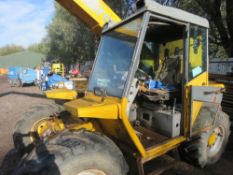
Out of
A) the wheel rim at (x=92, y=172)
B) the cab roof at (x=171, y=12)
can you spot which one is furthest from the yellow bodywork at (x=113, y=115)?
the cab roof at (x=171, y=12)

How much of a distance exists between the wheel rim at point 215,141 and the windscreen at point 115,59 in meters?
2.16

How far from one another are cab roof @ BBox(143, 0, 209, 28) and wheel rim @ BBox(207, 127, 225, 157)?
189 cm

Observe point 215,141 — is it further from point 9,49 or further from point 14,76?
point 9,49

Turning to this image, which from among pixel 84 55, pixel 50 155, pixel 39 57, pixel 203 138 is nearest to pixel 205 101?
pixel 203 138

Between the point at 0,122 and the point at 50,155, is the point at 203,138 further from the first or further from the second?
the point at 0,122

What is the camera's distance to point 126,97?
2.80 metres

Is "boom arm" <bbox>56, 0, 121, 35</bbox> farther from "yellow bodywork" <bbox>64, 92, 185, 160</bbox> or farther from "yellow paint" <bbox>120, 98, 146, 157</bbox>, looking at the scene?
"yellow paint" <bbox>120, 98, 146, 157</bbox>

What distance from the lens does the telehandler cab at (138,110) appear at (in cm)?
248

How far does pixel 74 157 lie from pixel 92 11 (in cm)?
280

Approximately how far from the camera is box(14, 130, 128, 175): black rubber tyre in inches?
87.9

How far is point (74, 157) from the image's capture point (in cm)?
233

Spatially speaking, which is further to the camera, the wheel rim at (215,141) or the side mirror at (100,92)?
the wheel rim at (215,141)

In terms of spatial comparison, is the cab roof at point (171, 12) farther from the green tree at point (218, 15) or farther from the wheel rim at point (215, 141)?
the green tree at point (218, 15)

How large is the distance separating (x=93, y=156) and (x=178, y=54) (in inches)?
104
